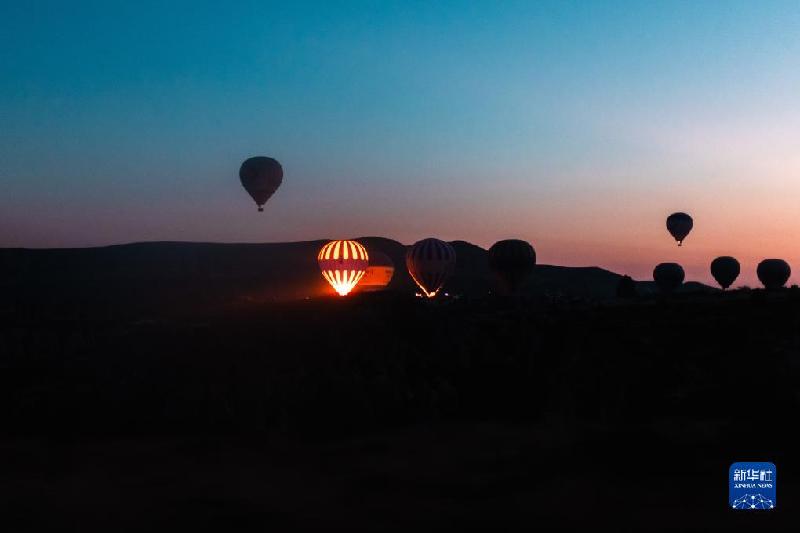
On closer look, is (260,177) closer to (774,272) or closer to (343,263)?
(343,263)

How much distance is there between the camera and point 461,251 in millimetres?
165375

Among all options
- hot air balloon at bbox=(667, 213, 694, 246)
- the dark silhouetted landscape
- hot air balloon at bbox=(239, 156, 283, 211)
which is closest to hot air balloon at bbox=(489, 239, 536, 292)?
hot air balloon at bbox=(239, 156, 283, 211)

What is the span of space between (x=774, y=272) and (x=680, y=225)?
12.5m

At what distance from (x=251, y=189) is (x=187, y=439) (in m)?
40.2

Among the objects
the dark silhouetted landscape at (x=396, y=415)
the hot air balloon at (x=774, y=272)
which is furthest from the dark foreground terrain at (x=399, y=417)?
the hot air balloon at (x=774, y=272)

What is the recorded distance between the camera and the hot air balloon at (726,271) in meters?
89.9

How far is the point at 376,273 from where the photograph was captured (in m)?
75.9

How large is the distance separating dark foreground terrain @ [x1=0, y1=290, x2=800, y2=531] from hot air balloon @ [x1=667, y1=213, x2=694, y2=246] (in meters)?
47.9

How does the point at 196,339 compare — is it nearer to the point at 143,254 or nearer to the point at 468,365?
the point at 468,365

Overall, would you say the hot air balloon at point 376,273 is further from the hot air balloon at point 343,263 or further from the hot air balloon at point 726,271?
the hot air balloon at point 726,271

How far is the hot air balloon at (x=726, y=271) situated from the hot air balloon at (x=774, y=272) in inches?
114
